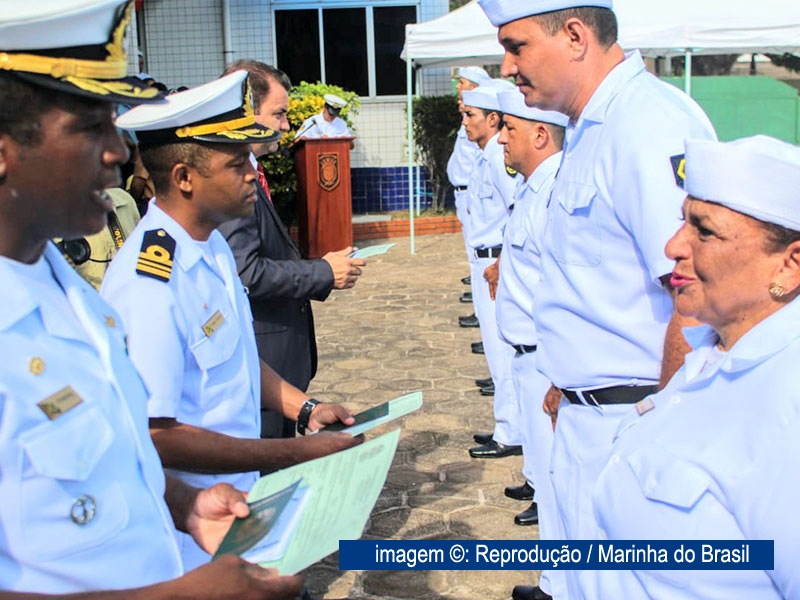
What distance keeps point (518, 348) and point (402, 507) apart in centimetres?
111

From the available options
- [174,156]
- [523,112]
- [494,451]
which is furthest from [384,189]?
[174,156]

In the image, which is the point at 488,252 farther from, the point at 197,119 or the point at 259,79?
the point at 197,119

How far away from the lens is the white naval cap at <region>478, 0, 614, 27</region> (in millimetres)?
2816

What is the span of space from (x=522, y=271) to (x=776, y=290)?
2619 mm

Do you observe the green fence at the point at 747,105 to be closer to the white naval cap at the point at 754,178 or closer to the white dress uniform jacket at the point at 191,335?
the white dress uniform jacket at the point at 191,335

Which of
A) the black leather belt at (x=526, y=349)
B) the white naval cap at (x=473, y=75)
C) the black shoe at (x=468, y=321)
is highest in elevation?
the white naval cap at (x=473, y=75)

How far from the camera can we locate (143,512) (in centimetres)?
151

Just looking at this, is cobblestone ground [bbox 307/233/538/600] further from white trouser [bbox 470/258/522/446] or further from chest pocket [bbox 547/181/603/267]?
chest pocket [bbox 547/181/603/267]

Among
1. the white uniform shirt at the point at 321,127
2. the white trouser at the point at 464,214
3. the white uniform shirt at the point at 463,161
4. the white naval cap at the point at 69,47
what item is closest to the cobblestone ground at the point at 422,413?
the white trouser at the point at 464,214

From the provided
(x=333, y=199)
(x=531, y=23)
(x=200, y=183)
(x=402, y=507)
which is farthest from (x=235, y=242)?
(x=333, y=199)

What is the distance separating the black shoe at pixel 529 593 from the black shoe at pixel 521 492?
101 cm

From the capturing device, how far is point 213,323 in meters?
2.35

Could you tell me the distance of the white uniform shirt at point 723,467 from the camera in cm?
158

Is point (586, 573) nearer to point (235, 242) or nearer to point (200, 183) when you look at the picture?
point (200, 183)
